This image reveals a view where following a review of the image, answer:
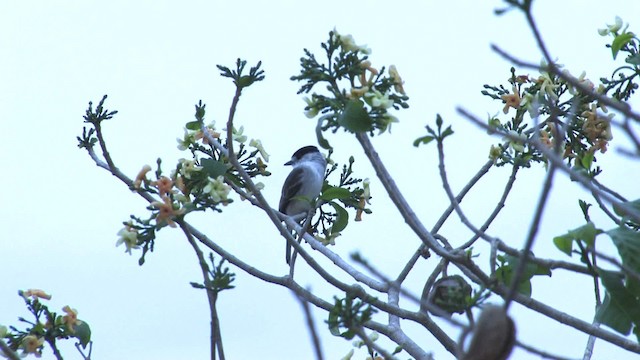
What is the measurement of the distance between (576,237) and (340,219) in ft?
9.73

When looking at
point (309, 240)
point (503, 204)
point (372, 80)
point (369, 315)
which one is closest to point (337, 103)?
point (372, 80)

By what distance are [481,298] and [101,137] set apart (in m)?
2.71

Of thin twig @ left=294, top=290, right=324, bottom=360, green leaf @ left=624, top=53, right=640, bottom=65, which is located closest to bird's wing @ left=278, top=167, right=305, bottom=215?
green leaf @ left=624, top=53, right=640, bottom=65

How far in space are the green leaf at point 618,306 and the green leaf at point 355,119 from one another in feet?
3.57

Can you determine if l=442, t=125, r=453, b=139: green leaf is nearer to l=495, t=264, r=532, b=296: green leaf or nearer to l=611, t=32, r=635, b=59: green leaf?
l=495, t=264, r=532, b=296: green leaf

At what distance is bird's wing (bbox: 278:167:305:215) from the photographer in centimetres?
1189

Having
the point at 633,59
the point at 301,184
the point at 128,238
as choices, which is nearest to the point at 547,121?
the point at 633,59

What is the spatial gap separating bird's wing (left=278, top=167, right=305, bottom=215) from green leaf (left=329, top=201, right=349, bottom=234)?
17.6 ft

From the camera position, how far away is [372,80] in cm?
404

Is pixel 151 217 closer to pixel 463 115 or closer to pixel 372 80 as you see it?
pixel 372 80

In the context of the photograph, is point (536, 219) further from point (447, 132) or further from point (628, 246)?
point (628, 246)

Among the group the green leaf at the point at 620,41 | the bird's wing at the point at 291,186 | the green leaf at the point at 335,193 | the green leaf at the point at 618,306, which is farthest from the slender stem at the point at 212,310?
the bird's wing at the point at 291,186

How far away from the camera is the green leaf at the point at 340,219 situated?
6.19 m

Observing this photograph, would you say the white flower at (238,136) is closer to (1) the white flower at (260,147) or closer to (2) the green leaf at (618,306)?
(1) the white flower at (260,147)
